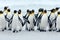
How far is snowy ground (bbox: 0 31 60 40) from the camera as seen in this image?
28.8ft

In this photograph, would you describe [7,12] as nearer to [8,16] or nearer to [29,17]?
[8,16]

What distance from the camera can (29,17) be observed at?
9.61 m

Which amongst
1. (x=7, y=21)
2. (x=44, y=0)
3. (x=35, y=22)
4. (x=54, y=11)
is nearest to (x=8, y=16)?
(x=7, y=21)

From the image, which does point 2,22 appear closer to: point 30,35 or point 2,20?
point 2,20

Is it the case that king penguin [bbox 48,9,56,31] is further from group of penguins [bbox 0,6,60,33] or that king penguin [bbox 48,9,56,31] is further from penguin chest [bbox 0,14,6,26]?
penguin chest [bbox 0,14,6,26]

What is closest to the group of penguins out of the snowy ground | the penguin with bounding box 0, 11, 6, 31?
the penguin with bounding box 0, 11, 6, 31

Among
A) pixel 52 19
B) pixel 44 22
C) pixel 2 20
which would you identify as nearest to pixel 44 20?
pixel 44 22

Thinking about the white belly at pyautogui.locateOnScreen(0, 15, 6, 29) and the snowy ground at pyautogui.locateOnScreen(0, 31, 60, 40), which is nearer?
the snowy ground at pyautogui.locateOnScreen(0, 31, 60, 40)

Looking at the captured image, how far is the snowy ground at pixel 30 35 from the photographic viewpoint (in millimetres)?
8781

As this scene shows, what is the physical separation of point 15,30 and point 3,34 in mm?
422

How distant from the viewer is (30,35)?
9117 millimetres

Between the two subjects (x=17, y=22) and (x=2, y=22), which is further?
(x=2, y=22)

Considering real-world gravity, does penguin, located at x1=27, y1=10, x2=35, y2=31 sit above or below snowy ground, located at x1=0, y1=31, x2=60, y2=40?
above

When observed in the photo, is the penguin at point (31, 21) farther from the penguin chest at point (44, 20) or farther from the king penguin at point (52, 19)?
the king penguin at point (52, 19)
